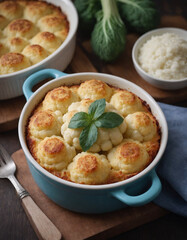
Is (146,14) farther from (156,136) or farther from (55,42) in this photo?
(156,136)

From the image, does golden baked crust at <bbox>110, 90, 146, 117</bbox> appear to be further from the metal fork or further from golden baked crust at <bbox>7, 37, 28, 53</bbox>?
golden baked crust at <bbox>7, 37, 28, 53</bbox>

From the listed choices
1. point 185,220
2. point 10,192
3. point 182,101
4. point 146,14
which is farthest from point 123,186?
point 146,14

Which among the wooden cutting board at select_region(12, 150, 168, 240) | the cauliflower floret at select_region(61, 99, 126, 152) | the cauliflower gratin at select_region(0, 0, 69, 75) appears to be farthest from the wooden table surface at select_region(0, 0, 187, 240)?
the cauliflower gratin at select_region(0, 0, 69, 75)

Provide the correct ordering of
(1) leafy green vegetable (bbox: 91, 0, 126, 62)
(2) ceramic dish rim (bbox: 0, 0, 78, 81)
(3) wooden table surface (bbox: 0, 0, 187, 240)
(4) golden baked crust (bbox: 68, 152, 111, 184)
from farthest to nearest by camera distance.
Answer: (1) leafy green vegetable (bbox: 91, 0, 126, 62) → (2) ceramic dish rim (bbox: 0, 0, 78, 81) → (3) wooden table surface (bbox: 0, 0, 187, 240) → (4) golden baked crust (bbox: 68, 152, 111, 184)

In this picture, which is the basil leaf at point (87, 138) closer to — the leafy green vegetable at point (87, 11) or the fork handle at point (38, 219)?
the fork handle at point (38, 219)

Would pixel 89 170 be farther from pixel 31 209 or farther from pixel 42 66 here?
pixel 42 66

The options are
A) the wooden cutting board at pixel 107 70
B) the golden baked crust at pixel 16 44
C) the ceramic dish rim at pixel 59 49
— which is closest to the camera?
the ceramic dish rim at pixel 59 49

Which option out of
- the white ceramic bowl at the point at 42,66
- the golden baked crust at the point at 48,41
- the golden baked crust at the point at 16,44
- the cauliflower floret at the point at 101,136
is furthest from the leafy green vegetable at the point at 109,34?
the cauliflower floret at the point at 101,136
